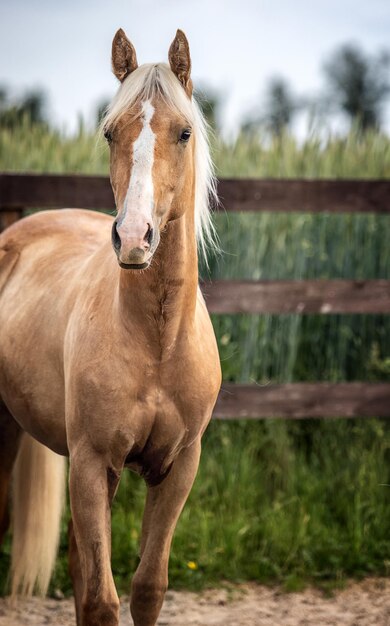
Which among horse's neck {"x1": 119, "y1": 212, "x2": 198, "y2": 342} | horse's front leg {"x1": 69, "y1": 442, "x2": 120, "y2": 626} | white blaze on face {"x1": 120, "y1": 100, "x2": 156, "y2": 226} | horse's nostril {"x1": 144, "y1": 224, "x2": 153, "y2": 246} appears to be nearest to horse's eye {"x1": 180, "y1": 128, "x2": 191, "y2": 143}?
white blaze on face {"x1": 120, "y1": 100, "x2": 156, "y2": 226}

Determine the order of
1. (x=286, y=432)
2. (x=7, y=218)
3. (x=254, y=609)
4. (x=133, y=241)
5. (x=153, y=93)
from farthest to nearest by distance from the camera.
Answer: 1. (x=286, y=432)
2. (x=7, y=218)
3. (x=254, y=609)
4. (x=153, y=93)
5. (x=133, y=241)

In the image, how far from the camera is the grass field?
411 cm

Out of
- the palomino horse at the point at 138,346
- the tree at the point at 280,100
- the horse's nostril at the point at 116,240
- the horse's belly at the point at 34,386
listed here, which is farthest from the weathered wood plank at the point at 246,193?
the tree at the point at 280,100

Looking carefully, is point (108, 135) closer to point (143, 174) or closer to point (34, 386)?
point (143, 174)

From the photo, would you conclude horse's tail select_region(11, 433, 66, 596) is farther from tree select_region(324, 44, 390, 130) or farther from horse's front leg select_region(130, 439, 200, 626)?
tree select_region(324, 44, 390, 130)

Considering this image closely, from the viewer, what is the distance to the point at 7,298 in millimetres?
3381

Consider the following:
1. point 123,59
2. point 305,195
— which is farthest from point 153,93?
point 305,195

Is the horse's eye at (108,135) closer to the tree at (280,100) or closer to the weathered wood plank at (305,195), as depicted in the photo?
the weathered wood plank at (305,195)

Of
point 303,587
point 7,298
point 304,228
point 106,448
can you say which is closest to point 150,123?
point 106,448

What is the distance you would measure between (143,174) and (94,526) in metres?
1.05

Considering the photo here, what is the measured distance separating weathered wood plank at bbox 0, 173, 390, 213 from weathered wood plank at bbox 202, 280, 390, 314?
42 centimetres

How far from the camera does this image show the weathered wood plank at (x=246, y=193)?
174 inches

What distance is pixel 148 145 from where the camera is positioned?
2.19 meters

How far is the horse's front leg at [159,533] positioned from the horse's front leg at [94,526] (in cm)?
20
